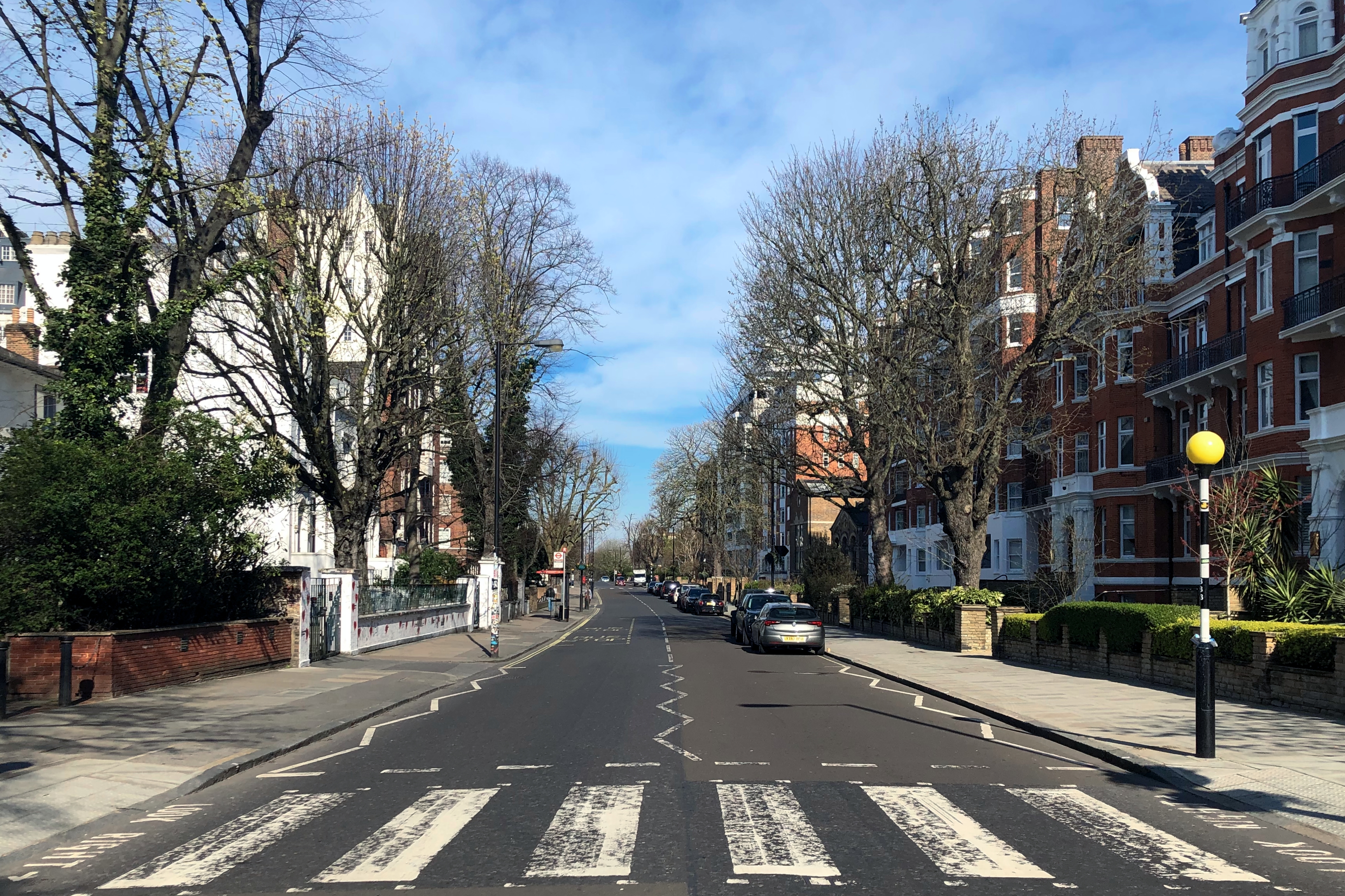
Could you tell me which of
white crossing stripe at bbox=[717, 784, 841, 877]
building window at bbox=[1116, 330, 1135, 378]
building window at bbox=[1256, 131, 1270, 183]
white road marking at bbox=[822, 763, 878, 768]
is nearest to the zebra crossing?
white crossing stripe at bbox=[717, 784, 841, 877]

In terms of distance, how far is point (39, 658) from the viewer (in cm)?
1534

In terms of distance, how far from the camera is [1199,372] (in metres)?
35.7

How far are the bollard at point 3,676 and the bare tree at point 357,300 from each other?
1136 centimetres

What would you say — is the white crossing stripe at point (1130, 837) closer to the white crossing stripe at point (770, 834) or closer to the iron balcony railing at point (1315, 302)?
the white crossing stripe at point (770, 834)

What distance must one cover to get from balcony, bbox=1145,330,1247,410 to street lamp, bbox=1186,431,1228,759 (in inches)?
836

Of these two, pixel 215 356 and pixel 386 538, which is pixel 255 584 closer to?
pixel 215 356

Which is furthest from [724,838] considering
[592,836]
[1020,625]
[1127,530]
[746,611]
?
[1127,530]

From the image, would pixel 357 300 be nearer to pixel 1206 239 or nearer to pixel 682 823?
pixel 682 823

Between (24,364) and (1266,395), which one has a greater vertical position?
(24,364)

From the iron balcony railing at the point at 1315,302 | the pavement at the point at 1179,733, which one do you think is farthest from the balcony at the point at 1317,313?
the pavement at the point at 1179,733

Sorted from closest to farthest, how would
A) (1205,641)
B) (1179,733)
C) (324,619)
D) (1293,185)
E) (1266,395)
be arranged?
(1205,641) < (1179,733) < (324,619) < (1293,185) < (1266,395)

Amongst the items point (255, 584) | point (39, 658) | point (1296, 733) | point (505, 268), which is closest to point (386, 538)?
point (505, 268)

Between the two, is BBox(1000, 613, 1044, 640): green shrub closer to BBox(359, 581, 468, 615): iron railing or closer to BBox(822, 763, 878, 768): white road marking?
BBox(822, 763, 878, 768): white road marking

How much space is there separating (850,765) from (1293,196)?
25.4m
